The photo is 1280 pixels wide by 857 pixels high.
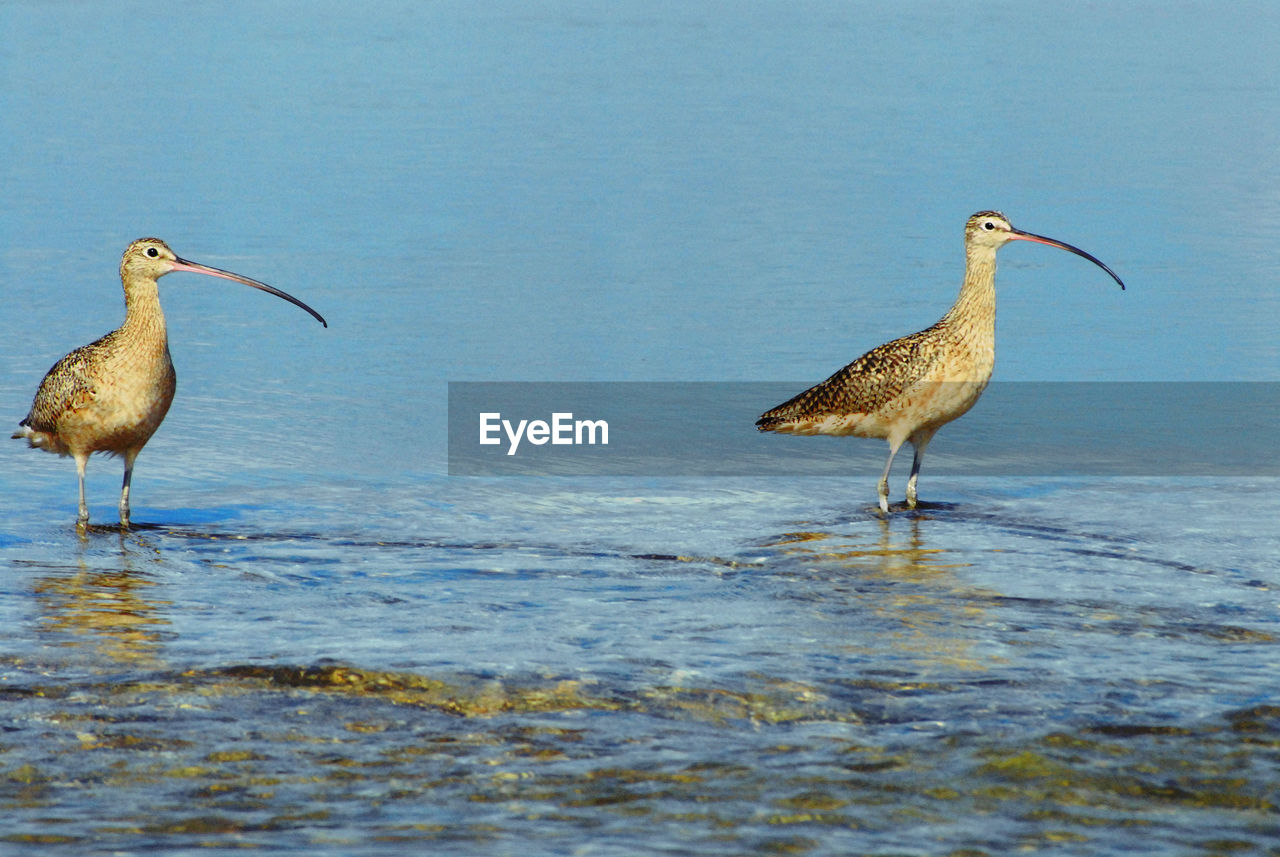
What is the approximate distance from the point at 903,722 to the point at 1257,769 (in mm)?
1094

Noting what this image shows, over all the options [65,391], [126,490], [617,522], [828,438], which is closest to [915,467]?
[828,438]

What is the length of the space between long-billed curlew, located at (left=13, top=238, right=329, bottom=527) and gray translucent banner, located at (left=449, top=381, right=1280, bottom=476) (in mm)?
1785

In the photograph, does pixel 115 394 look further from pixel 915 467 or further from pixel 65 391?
pixel 915 467

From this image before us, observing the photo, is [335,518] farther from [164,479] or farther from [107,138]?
[107,138]

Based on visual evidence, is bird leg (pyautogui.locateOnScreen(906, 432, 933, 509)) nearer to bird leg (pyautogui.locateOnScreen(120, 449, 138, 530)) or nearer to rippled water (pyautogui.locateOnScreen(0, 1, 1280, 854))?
rippled water (pyautogui.locateOnScreen(0, 1, 1280, 854))

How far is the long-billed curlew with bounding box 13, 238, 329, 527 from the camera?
30.4 feet

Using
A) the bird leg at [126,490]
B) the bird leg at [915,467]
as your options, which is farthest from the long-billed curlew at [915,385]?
the bird leg at [126,490]

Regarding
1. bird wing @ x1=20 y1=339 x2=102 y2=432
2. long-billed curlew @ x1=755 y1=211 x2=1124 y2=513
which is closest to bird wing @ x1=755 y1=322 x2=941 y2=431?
long-billed curlew @ x1=755 y1=211 x2=1124 y2=513

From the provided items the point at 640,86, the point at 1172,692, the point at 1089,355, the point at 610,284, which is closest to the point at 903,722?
the point at 1172,692

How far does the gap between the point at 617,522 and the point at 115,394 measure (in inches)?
102

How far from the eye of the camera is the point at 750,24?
31.2 meters

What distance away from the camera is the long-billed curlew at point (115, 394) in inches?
364

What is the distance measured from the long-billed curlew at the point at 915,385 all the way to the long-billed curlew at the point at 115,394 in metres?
3.38

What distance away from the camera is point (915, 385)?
32.0 feet
